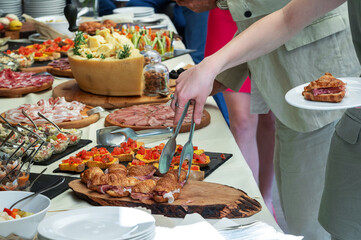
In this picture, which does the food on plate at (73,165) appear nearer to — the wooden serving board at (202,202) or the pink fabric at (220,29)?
the wooden serving board at (202,202)

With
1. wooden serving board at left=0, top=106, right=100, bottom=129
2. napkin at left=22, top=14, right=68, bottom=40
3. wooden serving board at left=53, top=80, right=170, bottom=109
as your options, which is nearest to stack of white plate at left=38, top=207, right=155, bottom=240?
wooden serving board at left=0, top=106, right=100, bottom=129

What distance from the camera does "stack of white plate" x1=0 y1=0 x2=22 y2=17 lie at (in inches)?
190

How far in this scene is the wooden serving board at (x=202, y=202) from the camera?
3.93 ft

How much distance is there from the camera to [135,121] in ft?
6.25

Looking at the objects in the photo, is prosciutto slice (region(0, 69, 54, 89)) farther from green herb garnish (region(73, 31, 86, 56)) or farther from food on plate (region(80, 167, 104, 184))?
food on plate (region(80, 167, 104, 184))

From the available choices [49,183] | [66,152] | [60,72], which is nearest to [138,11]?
[60,72]

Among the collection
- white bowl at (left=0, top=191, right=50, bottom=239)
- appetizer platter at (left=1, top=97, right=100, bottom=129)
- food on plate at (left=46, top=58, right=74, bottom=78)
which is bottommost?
food on plate at (left=46, top=58, right=74, bottom=78)

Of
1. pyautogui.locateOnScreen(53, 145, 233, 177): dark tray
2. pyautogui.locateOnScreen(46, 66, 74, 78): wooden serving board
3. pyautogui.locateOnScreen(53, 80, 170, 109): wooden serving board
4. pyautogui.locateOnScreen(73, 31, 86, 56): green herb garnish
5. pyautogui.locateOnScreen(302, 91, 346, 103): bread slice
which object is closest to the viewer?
pyautogui.locateOnScreen(302, 91, 346, 103): bread slice

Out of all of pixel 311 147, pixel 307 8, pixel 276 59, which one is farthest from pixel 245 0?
pixel 311 147

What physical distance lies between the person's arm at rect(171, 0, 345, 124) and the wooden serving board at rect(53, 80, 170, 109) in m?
0.84

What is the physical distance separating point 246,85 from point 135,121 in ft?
3.09

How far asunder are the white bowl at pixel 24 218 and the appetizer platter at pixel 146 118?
0.84 metres

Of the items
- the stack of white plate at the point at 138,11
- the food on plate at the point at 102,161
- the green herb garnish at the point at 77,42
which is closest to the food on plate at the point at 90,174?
the food on plate at the point at 102,161

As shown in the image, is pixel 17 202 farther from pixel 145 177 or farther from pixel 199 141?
pixel 199 141
